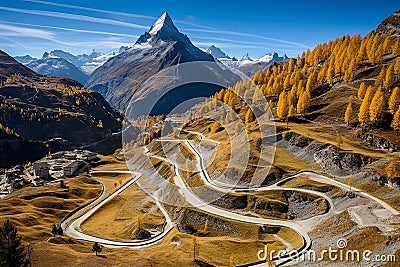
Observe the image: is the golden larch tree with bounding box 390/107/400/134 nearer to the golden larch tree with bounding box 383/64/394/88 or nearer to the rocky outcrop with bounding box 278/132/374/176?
the rocky outcrop with bounding box 278/132/374/176

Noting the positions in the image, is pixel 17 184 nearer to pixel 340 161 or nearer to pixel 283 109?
pixel 283 109

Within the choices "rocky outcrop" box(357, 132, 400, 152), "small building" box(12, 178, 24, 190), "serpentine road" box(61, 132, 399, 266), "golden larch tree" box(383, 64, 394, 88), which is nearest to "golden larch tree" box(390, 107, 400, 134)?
"rocky outcrop" box(357, 132, 400, 152)

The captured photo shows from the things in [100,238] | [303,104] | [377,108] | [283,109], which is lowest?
[100,238]

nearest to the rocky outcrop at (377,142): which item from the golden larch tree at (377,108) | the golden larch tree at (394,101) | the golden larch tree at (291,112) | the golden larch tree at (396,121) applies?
the golden larch tree at (377,108)

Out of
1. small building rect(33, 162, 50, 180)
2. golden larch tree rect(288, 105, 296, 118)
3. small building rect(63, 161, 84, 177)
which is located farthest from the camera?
small building rect(63, 161, 84, 177)

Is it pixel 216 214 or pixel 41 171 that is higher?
pixel 216 214

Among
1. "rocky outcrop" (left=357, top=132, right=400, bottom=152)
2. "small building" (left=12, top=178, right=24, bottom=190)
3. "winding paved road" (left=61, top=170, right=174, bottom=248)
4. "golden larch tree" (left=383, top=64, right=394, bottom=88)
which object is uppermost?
"golden larch tree" (left=383, top=64, right=394, bottom=88)

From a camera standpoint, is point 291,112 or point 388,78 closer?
point 388,78

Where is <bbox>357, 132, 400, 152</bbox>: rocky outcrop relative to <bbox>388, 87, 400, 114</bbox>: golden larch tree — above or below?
below

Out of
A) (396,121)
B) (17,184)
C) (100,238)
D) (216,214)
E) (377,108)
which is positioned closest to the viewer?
(216,214)

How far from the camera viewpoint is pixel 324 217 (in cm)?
8369

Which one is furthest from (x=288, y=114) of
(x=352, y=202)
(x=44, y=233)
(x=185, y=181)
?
(x=44, y=233)

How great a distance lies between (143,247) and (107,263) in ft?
56.1

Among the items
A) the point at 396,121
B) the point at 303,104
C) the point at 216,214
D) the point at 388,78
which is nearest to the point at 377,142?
the point at 396,121
